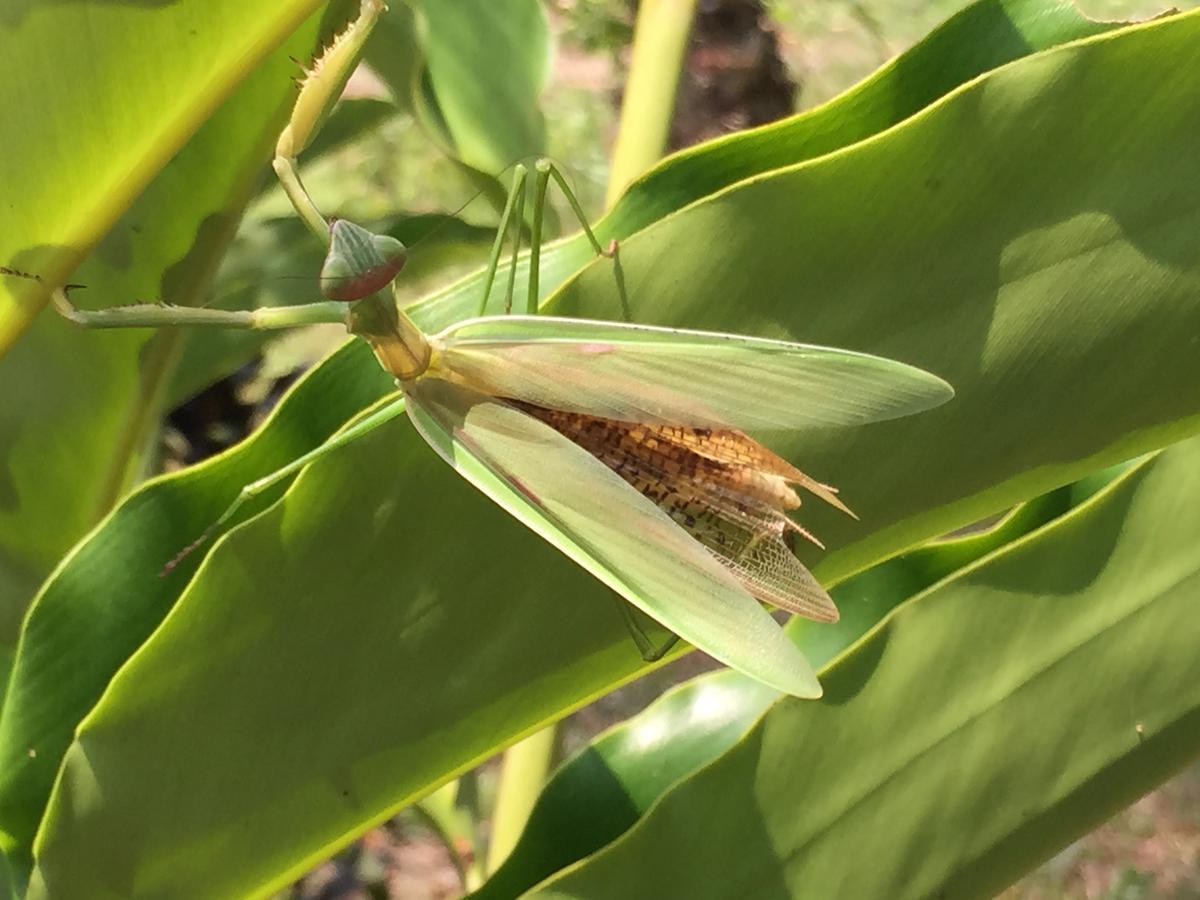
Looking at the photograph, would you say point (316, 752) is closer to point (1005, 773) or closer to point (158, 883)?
point (158, 883)

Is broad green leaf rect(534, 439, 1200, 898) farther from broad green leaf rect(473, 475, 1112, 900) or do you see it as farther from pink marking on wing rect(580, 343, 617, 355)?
pink marking on wing rect(580, 343, 617, 355)

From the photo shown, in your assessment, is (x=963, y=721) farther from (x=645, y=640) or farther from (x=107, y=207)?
(x=107, y=207)

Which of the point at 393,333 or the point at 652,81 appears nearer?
the point at 393,333

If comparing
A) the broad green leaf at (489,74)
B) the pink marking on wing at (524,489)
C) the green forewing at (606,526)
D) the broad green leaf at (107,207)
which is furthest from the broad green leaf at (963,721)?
the broad green leaf at (489,74)

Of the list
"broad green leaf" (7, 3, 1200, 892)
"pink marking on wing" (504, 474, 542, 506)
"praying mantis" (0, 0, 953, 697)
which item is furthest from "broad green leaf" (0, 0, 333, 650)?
"pink marking on wing" (504, 474, 542, 506)

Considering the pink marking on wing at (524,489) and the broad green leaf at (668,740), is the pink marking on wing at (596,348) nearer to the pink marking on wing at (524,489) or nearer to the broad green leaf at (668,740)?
the pink marking on wing at (524,489)

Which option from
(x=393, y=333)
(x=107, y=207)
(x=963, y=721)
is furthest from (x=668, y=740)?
(x=107, y=207)

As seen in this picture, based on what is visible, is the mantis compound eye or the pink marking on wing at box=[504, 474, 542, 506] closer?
the pink marking on wing at box=[504, 474, 542, 506]
